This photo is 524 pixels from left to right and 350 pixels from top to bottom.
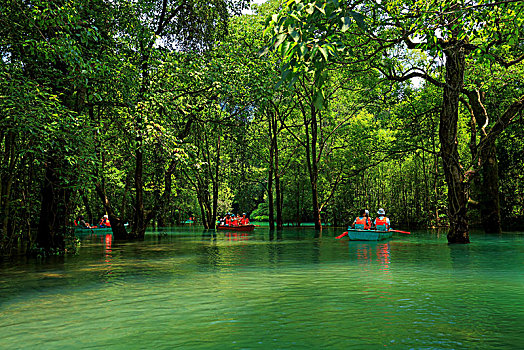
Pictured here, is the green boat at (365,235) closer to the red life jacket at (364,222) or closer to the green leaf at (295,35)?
the red life jacket at (364,222)

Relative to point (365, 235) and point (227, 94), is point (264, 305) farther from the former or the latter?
point (365, 235)

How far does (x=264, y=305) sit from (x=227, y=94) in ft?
36.4

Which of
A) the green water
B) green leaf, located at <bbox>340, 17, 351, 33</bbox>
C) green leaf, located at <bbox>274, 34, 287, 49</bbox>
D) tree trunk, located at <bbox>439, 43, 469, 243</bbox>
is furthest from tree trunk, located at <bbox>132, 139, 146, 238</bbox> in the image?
green leaf, located at <bbox>340, 17, 351, 33</bbox>

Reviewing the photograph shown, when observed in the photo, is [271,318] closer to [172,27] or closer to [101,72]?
[101,72]

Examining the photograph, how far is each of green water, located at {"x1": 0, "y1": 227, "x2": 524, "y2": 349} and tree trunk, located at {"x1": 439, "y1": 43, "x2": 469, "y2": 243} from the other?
5.14 metres

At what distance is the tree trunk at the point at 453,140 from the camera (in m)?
17.5

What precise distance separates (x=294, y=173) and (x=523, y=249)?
2985 centimetres

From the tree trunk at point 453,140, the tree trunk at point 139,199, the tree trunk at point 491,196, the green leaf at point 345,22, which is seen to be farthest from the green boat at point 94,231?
the green leaf at point 345,22

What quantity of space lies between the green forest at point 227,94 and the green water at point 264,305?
2997mm

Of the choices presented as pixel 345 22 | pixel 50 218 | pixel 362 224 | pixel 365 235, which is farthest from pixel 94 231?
pixel 345 22

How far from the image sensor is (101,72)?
36.0 feet

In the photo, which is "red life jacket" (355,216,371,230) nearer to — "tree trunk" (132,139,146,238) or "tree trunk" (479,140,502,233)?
"tree trunk" (479,140,502,233)

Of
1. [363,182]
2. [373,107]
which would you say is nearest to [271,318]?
[373,107]

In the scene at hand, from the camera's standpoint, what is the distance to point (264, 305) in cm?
717
